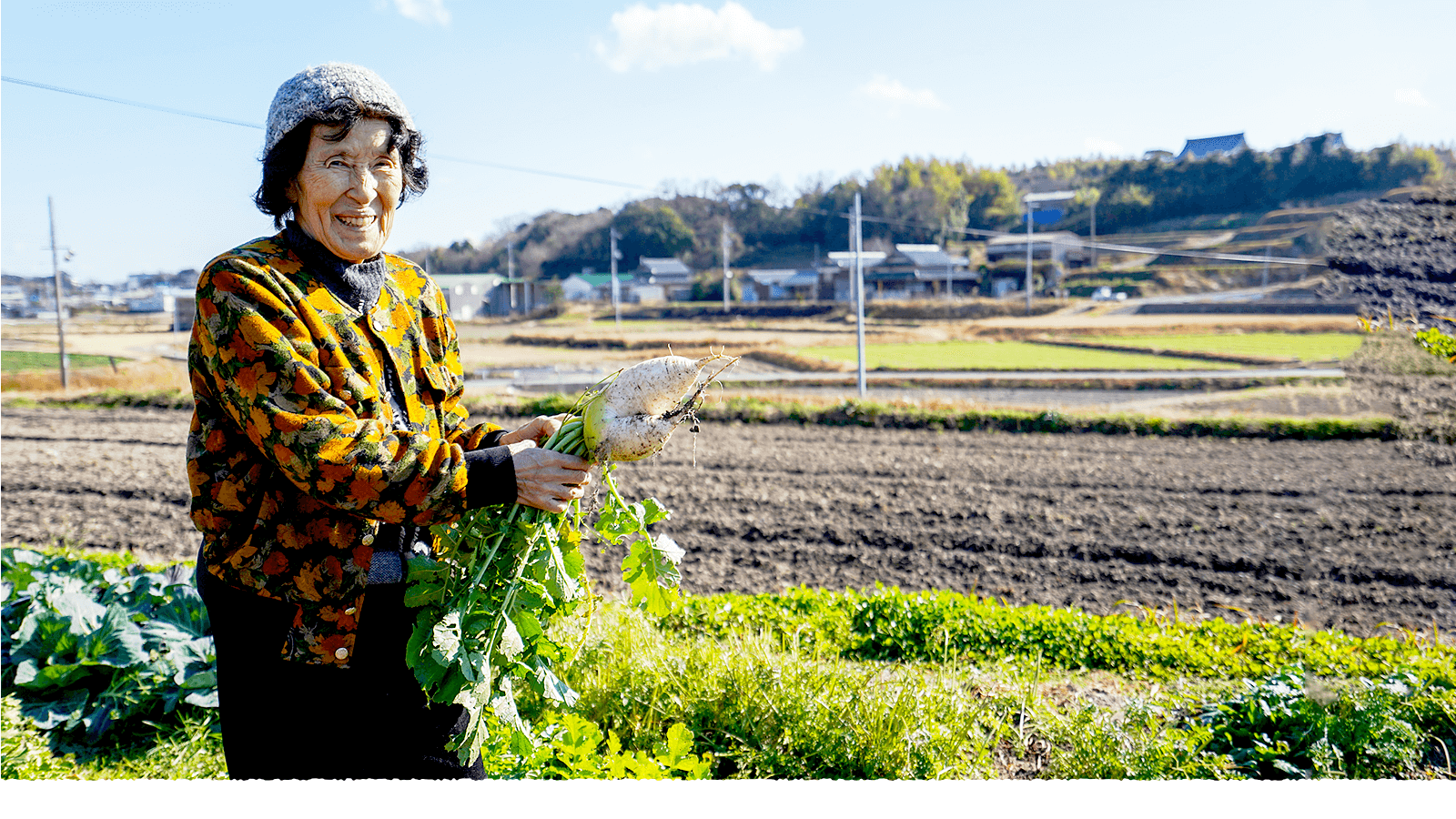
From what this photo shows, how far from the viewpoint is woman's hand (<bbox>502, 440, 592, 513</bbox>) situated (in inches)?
62.6

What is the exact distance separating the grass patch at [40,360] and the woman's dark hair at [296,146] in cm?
2061

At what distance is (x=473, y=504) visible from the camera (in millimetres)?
1578

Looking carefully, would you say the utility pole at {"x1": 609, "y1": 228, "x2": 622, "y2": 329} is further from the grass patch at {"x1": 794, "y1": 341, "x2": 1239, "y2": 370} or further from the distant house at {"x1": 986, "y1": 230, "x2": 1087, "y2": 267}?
the distant house at {"x1": 986, "y1": 230, "x2": 1087, "y2": 267}

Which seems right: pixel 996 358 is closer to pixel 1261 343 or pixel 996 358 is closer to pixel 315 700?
pixel 1261 343

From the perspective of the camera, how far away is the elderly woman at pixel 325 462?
1.46 meters

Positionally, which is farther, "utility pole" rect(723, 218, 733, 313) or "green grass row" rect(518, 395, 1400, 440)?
"utility pole" rect(723, 218, 733, 313)

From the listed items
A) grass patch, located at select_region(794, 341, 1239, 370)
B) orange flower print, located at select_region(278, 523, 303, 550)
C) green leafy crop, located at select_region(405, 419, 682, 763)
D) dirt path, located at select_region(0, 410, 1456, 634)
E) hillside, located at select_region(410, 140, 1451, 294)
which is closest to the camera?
orange flower print, located at select_region(278, 523, 303, 550)

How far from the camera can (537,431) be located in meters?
1.89

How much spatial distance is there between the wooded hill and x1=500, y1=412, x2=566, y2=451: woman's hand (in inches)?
976

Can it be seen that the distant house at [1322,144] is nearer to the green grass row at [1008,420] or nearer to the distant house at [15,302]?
the green grass row at [1008,420]

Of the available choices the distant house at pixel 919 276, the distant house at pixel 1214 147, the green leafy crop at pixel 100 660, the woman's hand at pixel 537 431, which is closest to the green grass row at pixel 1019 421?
the green leafy crop at pixel 100 660

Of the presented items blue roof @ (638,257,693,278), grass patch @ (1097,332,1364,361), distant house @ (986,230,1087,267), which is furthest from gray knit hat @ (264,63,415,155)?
distant house @ (986,230,1087,267)

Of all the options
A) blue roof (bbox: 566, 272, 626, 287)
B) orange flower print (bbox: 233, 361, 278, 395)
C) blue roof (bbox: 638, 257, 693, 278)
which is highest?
blue roof (bbox: 638, 257, 693, 278)

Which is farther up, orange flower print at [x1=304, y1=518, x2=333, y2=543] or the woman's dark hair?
the woman's dark hair
